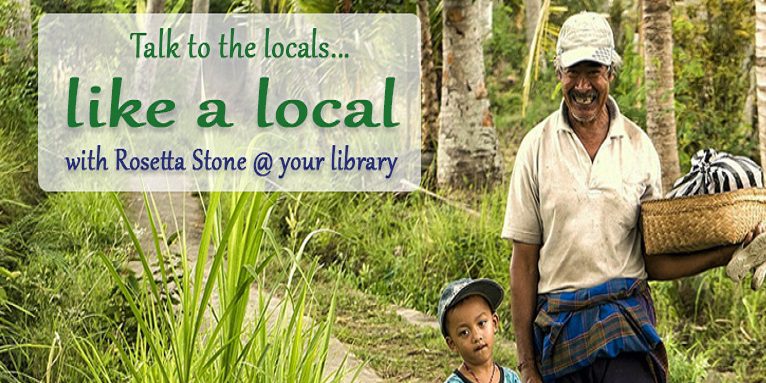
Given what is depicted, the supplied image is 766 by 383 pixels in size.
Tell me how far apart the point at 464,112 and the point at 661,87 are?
212cm

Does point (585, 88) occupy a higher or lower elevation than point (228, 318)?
higher

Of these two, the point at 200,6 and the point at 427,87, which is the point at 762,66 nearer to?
the point at 427,87

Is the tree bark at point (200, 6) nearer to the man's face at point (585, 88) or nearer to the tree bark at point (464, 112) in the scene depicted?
the tree bark at point (464, 112)

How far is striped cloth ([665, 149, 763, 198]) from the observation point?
136 inches

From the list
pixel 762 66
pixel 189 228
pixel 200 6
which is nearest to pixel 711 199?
pixel 762 66

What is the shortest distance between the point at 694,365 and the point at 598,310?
3.04 m

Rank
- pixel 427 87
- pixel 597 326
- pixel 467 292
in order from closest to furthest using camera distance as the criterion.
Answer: pixel 597 326 → pixel 467 292 → pixel 427 87

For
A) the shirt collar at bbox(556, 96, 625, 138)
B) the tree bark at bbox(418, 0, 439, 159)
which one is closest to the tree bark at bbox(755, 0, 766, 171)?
the shirt collar at bbox(556, 96, 625, 138)

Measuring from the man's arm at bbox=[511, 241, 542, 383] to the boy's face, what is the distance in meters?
0.09

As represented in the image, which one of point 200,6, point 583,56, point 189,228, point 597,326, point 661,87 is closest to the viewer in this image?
point 583,56

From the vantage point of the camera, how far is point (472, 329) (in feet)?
11.7

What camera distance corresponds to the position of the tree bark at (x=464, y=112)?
10.1 m

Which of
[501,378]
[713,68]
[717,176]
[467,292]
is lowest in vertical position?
[501,378]

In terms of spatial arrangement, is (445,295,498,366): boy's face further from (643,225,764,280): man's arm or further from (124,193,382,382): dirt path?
(124,193,382,382): dirt path
